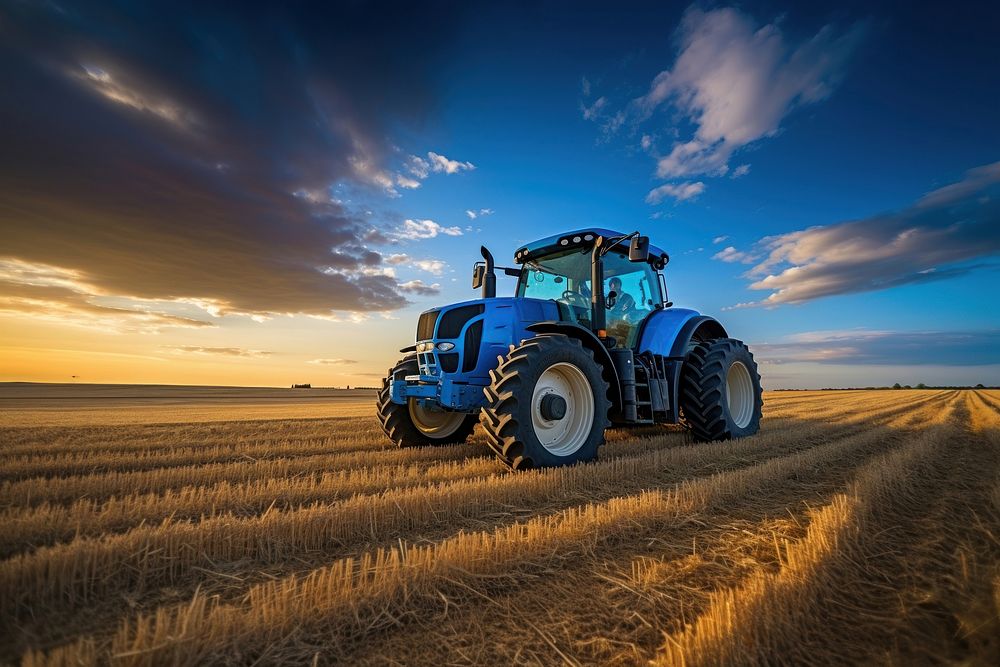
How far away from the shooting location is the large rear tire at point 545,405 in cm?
444

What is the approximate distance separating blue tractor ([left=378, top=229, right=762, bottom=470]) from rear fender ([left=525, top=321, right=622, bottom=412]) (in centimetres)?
2

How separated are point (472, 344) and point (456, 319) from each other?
1.39 ft

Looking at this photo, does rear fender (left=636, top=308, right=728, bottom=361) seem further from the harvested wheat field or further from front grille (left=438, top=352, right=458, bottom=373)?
front grille (left=438, top=352, right=458, bottom=373)

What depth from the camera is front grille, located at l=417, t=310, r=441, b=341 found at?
589 centimetres

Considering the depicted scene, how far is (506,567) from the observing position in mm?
2441

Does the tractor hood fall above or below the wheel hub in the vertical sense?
above

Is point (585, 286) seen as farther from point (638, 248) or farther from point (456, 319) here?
point (456, 319)

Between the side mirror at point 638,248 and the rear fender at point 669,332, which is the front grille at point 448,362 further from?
the rear fender at point 669,332

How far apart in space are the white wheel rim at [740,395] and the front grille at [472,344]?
4737 mm

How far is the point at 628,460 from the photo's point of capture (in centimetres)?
508

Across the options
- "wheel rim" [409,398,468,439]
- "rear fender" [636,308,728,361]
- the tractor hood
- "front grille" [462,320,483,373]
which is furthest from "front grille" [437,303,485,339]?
"rear fender" [636,308,728,361]

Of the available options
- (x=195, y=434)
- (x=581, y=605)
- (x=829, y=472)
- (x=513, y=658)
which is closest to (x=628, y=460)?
(x=829, y=472)

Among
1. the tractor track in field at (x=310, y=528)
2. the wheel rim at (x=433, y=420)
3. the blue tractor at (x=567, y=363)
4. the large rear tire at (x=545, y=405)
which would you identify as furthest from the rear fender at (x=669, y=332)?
the wheel rim at (x=433, y=420)

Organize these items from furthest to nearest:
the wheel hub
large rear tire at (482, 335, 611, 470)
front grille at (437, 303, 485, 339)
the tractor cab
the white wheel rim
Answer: the white wheel rim → the tractor cab → front grille at (437, 303, 485, 339) → the wheel hub → large rear tire at (482, 335, 611, 470)
